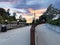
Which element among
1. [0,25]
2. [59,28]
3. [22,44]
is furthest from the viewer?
[59,28]

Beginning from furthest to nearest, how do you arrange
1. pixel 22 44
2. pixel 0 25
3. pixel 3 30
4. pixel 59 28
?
1. pixel 59 28
2. pixel 3 30
3. pixel 0 25
4. pixel 22 44

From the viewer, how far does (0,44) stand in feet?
16.8

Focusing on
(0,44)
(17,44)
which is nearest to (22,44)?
(17,44)

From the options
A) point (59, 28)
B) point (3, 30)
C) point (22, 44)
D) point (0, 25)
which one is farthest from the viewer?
point (59, 28)

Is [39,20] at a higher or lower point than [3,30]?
higher

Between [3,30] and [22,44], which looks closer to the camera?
[22,44]

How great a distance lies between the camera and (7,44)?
17.0 feet

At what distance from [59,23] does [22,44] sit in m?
5.98

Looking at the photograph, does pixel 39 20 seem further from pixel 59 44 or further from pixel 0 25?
pixel 0 25

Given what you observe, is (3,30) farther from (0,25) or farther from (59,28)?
(59,28)

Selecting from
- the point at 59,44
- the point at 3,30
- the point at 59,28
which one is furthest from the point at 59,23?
the point at 59,44

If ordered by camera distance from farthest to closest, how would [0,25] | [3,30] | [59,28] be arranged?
[59,28]
[3,30]
[0,25]

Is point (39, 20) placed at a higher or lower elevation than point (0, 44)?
higher

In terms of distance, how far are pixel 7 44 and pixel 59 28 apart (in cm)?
538
